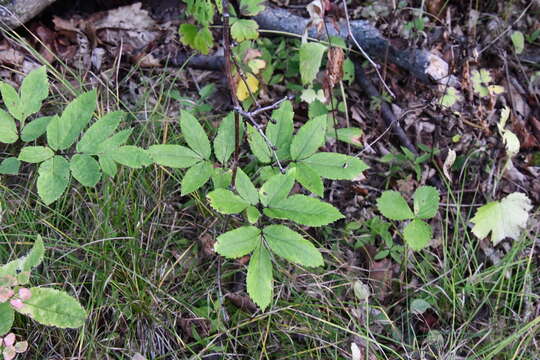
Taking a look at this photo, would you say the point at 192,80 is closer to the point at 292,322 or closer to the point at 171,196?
the point at 171,196

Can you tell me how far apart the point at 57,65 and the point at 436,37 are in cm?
203

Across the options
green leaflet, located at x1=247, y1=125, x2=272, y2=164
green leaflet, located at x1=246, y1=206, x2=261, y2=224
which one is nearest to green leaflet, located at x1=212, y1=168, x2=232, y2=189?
green leaflet, located at x1=247, y1=125, x2=272, y2=164

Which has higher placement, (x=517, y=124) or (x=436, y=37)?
(x=436, y=37)

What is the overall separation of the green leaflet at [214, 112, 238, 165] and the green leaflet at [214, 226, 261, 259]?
346 millimetres

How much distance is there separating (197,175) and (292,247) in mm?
443

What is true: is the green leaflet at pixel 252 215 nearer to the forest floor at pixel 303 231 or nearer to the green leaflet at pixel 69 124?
the forest floor at pixel 303 231

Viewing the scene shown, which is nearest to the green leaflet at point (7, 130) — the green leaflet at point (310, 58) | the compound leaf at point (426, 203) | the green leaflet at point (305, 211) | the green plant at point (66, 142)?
the green plant at point (66, 142)

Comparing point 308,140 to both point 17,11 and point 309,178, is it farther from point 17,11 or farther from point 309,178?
point 17,11

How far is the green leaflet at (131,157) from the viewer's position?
5.13ft

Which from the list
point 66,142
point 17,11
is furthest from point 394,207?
point 17,11

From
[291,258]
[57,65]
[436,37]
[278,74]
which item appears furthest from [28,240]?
[436,37]

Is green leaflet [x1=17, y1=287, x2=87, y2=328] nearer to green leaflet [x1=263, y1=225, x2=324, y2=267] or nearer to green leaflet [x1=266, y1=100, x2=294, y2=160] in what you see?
green leaflet [x1=263, y1=225, x2=324, y2=267]

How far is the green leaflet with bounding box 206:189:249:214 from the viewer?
140 centimetres

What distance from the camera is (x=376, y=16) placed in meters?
2.64
